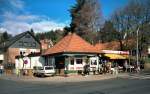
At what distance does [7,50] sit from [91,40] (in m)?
22.6

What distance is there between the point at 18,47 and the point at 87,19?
2147 centimetres

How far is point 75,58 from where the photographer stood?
141ft

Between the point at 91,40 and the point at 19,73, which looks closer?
the point at 19,73

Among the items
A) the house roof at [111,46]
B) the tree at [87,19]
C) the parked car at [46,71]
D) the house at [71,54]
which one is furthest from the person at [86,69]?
the tree at [87,19]

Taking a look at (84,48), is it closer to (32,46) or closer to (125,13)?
(125,13)

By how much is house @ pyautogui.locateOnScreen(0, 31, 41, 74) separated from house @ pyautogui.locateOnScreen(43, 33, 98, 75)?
112 feet

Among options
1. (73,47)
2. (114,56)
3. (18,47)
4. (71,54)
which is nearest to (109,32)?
(114,56)

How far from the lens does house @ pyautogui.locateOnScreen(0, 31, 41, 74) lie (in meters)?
78.3

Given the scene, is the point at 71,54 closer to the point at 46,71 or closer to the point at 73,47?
the point at 73,47

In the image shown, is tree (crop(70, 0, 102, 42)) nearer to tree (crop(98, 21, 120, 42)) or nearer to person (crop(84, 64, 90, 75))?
tree (crop(98, 21, 120, 42))

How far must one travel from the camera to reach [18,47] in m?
80.1

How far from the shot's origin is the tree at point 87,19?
69188 mm

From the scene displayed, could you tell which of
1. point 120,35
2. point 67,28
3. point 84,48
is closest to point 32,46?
point 67,28

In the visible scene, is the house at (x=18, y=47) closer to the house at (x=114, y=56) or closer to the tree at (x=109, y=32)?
the tree at (x=109, y=32)
